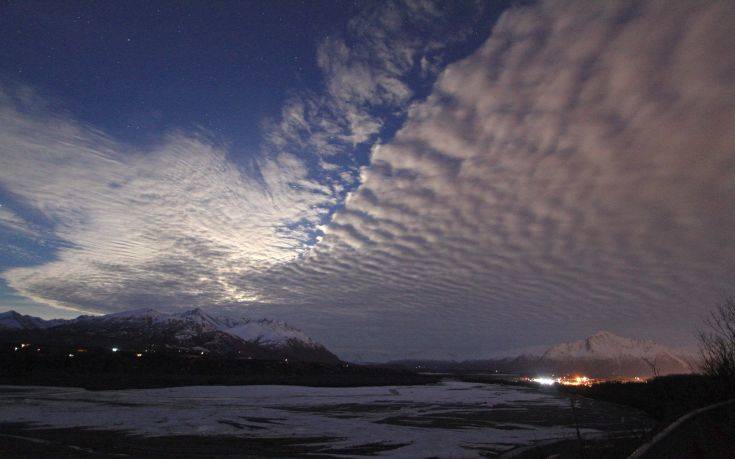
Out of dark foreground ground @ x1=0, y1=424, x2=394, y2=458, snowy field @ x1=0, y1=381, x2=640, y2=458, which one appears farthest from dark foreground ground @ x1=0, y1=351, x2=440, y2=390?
dark foreground ground @ x1=0, y1=424, x2=394, y2=458

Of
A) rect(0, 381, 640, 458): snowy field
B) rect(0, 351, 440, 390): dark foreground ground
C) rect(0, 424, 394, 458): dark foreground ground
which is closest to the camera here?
rect(0, 424, 394, 458): dark foreground ground

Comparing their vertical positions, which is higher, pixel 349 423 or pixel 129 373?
Answer: pixel 129 373

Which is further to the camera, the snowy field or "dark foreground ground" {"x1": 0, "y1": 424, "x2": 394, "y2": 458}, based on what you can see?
the snowy field

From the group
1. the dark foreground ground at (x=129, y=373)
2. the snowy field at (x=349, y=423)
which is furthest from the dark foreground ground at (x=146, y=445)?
the dark foreground ground at (x=129, y=373)

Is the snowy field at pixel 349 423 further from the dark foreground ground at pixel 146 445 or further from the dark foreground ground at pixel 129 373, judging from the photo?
the dark foreground ground at pixel 129 373

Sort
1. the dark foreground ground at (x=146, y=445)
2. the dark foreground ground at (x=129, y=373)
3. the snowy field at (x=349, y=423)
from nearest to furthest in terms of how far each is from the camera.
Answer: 1. the dark foreground ground at (x=146, y=445)
2. the snowy field at (x=349, y=423)
3. the dark foreground ground at (x=129, y=373)

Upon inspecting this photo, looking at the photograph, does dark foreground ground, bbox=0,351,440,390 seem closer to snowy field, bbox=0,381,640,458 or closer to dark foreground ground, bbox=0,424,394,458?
snowy field, bbox=0,381,640,458

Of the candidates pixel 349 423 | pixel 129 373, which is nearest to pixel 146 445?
pixel 349 423

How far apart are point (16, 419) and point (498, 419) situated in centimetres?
3061

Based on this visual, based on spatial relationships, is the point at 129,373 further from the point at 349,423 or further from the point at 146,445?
the point at 146,445

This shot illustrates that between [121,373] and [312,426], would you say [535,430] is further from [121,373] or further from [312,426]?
[121,373]

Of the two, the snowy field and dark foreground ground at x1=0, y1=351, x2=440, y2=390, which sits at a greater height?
dark foreground ground at x1=0, y1=351, x2=440, y2=390

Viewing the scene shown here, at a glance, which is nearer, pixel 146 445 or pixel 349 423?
pixel 146 445

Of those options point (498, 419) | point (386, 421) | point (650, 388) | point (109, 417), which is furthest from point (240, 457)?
point (650, 388)
